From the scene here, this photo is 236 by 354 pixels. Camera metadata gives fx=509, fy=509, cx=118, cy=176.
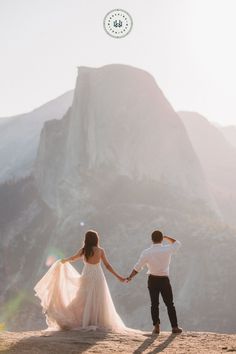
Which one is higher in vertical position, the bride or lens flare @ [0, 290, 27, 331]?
the bride

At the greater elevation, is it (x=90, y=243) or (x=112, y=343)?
(x=90, y=243)

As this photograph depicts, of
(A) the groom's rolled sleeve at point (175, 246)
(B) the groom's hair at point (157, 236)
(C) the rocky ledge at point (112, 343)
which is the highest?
(B) the groom's hair at point (157, 236)

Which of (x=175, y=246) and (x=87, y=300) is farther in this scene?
(x=87, y=300)

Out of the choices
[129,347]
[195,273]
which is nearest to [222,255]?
[195,273]

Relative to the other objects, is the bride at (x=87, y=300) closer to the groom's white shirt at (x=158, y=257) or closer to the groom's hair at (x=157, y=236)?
the groom's white shirt at (x=158, y=257)

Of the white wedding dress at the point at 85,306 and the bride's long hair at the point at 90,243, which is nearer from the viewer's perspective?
the bride's long hair at the point at 90,243

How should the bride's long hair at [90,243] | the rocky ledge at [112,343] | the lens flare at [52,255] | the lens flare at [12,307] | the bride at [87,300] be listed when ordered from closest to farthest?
1. the rocky ledge at [112,343]
2. the bride's long hair at [90,243]
3. the bride at [87,300]
4. the lens flare at [12,307]
5. the lens flare at [52,255]

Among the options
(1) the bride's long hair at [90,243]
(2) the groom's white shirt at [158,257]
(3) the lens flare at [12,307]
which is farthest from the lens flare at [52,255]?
(2) the groom's white shirt at [158,257]

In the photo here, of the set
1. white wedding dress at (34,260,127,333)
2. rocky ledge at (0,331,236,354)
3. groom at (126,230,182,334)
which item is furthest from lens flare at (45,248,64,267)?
groom at (126,230,182,334)

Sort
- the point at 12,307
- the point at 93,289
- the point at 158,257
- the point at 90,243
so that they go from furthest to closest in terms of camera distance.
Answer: the point at 12,307 → the point at 93,289 → the point at 90,243 → the point at 158,257

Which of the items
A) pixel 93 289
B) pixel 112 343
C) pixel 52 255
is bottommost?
pixel 52 255

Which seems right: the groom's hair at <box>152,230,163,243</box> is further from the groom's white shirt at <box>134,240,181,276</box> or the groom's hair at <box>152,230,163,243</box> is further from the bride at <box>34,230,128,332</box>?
the bride at <box>34,230,128,332</box>

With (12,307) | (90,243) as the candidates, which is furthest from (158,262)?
(12,307)

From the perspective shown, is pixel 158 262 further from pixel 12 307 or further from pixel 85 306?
pixel 12 307
